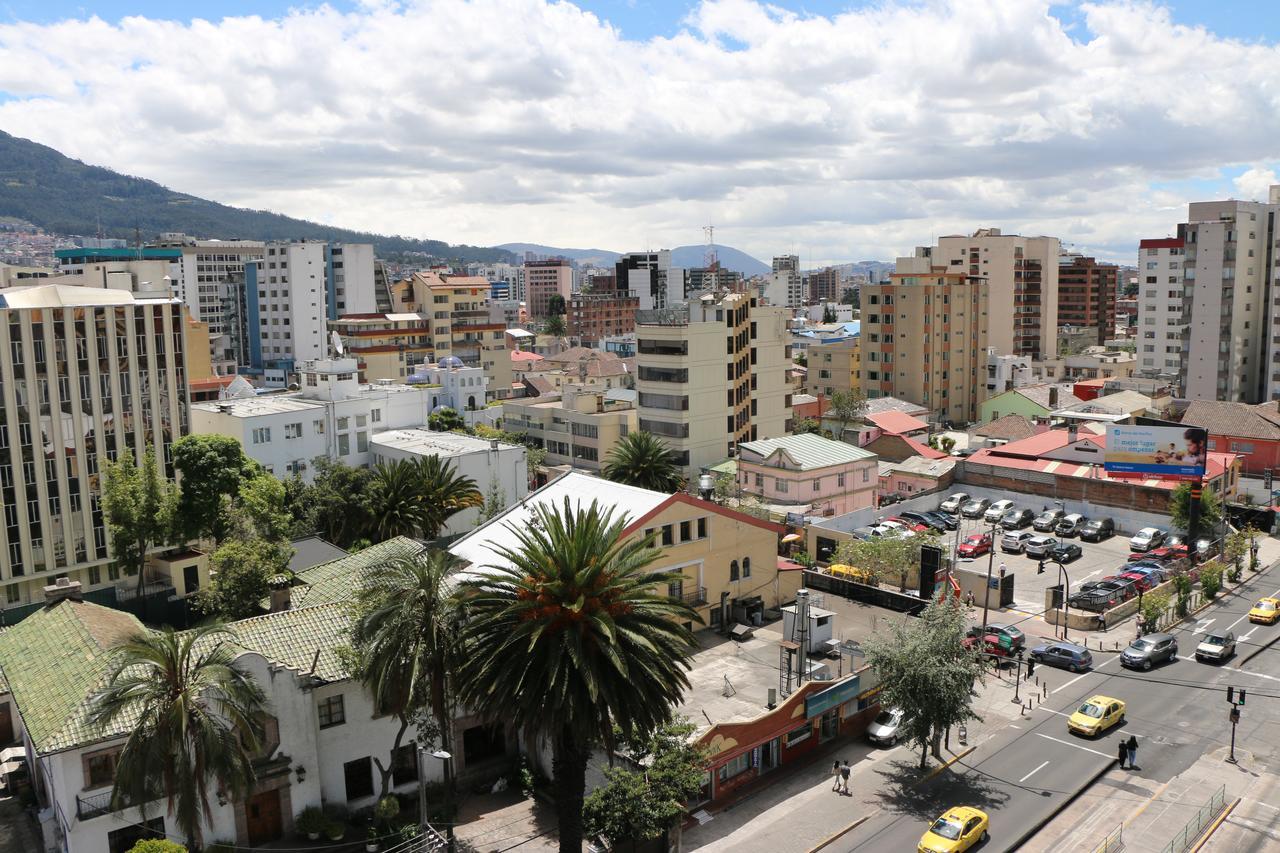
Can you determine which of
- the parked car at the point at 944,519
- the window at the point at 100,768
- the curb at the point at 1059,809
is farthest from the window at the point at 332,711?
the parked car at the point at 944,519

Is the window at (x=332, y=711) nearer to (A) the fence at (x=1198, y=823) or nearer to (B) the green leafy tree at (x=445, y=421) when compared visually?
(A) the fence at (x=1198, y=823)

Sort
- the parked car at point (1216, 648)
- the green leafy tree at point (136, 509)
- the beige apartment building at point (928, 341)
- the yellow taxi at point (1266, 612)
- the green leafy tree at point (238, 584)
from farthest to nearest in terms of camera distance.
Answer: the beige apartment building at point (928, 341), the yellow taxi at point (1266, 612), the green leafy tree at point (136, 509), the parked car at point (1216, 648), the green leafy tree at point (238, 584)

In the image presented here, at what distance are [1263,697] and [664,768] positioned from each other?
32.4m

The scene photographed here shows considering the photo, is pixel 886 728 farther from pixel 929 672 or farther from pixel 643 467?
pixel 643 467

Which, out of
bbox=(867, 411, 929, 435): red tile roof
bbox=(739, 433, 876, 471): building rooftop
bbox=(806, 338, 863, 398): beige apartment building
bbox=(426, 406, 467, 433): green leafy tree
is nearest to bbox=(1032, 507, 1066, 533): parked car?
bbox=(739, 433, 876, 471): building rooftop

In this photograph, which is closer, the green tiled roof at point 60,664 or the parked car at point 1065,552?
the green tiled roof at point 60,664

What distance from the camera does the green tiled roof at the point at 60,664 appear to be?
29.9 meters

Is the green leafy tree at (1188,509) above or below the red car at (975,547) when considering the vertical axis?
above

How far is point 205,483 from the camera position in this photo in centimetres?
5875

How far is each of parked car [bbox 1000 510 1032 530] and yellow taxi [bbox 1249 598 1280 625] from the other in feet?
68.2

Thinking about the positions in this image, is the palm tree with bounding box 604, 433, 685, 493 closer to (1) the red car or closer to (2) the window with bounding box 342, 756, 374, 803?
(1) the red car

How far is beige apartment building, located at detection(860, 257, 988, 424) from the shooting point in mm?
120500

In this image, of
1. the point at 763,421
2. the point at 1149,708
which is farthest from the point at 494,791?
the point at 763,421

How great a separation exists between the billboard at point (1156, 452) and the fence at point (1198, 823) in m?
39.8
